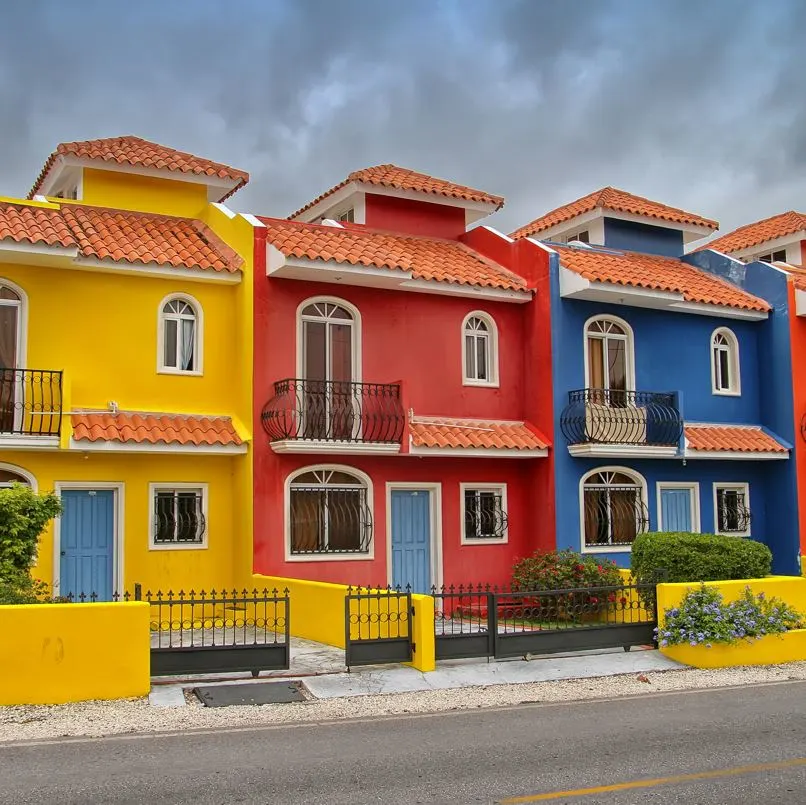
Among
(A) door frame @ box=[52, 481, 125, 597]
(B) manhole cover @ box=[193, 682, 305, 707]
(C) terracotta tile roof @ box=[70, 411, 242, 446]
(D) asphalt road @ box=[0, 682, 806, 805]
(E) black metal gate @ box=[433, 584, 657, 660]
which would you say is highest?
(C) terracotta tile roof @ box=[70, 411, 242, 446]

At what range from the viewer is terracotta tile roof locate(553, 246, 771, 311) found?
67.2 feet

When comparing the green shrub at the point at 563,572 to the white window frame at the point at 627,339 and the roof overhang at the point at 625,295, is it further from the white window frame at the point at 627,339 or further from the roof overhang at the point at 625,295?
the roof overhang at the point at 625,295

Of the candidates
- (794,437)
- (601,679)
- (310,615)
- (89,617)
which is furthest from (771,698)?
(794,437)

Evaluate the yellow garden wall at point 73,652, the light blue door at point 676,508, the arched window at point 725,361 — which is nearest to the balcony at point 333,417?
the yellow garden wall at point 73,652

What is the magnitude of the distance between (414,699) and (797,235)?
20.3 metres

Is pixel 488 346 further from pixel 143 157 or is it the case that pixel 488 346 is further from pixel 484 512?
pixel 143 157

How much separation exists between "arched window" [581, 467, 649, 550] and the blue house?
28 millimetres

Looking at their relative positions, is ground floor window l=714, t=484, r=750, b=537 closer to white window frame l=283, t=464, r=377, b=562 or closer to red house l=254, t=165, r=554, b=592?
red house l=254, t=165, r=554, b=592

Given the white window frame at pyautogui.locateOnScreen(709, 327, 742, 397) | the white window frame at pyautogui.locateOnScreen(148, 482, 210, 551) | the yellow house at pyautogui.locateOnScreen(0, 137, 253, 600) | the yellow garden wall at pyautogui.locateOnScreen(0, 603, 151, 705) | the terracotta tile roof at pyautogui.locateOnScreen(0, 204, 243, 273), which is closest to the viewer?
the yellow garden wall at pyautogui.locateOnScreen(0, 603, 151, 705)

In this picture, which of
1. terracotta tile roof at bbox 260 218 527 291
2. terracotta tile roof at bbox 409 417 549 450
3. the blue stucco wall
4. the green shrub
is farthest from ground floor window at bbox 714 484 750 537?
terracotta tile roof at bbox 260 218 527 291

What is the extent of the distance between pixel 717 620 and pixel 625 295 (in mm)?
8059

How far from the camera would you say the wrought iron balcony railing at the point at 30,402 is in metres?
16.4

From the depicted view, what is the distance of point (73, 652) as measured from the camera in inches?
451

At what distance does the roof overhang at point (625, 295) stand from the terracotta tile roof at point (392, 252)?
100 centimetres
